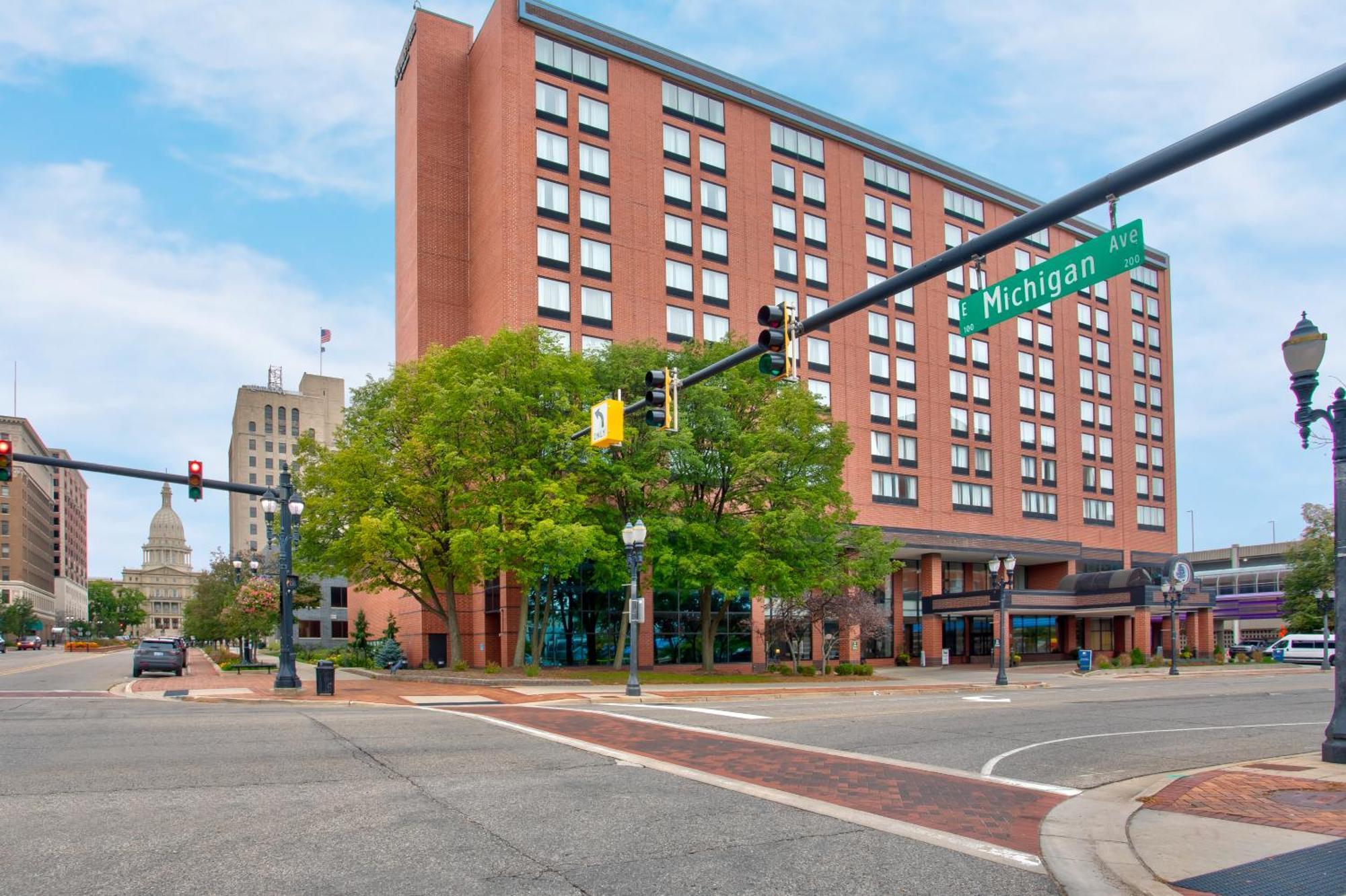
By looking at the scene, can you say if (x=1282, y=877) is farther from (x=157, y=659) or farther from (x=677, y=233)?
(x=677, y=233)

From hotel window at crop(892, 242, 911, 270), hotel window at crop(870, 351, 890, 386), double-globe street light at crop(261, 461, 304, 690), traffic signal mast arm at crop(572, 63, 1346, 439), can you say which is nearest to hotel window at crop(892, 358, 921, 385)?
hotel window at crop(870, 351, 890, 386)

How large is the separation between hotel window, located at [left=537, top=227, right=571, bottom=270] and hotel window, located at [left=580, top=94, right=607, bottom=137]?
617 centimetres

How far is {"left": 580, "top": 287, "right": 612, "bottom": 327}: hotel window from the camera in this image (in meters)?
49.3

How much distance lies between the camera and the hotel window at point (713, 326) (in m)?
54.0

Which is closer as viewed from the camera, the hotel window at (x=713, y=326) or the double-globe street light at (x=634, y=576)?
the double-globe street light at (x=634, y=576)

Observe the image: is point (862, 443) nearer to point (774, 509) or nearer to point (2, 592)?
point (774, 509)

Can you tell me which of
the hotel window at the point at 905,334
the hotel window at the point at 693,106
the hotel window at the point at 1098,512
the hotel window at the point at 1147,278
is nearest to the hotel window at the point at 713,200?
the hotel window at the point at 693,106

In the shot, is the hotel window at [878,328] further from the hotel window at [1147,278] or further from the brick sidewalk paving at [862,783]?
the brick sidewalk paving at [862,783]

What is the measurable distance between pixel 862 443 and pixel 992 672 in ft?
52.1

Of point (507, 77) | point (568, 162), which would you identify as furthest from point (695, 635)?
point (507, 77)

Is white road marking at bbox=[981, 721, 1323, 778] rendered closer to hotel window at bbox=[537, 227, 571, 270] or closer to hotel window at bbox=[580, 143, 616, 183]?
hotel window at bbox=[537, 227, 571, 270]

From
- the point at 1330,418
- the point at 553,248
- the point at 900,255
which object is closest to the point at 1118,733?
the point at 1330,418

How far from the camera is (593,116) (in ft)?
168

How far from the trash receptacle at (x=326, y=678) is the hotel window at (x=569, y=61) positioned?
113 feet
